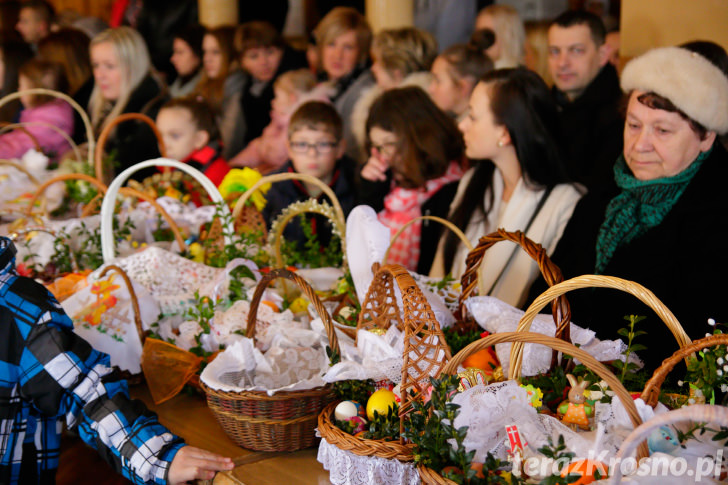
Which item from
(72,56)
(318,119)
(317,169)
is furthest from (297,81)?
(72,56)

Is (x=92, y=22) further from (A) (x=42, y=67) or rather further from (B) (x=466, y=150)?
(B) (x=466, y=150)

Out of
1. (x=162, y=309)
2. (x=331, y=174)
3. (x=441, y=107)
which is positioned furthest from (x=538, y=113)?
(x=162, y=309)

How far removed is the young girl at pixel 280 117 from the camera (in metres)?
4.00

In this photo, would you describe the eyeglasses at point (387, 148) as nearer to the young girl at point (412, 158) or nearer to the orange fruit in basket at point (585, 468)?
the young girl at point (412, 158)

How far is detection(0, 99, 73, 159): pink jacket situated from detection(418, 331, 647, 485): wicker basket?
4385 mm

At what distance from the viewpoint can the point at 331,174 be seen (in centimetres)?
358

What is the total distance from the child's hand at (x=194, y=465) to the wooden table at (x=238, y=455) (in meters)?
0.03

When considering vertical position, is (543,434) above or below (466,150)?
below

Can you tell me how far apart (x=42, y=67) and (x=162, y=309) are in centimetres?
406

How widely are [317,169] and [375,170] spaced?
360 mm

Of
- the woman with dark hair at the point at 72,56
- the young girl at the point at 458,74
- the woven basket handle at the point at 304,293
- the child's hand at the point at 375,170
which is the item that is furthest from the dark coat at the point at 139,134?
the woven basket handle at the point at 304,293

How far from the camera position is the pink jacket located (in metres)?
5.08

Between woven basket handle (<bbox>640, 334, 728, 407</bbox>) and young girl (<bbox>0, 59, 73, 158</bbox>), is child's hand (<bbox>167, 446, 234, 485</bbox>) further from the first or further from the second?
young girl (<bbox>0, 59, 73, 158</bbox>)

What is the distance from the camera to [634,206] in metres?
2.24
